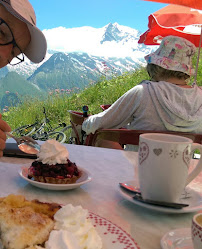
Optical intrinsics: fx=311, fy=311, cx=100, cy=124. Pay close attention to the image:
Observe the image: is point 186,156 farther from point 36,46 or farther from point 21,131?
point 21,131

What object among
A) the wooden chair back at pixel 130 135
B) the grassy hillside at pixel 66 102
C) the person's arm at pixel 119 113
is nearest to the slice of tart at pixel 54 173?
the wooden chair back at pixel 130 135

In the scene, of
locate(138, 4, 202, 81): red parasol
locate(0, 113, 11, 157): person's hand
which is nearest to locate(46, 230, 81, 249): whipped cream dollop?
locate(0, 113, 11, 157): person's hand

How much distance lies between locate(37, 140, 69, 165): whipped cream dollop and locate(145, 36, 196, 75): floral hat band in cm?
151

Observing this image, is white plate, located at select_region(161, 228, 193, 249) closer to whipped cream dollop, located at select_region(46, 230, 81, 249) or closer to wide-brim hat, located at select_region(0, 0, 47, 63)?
whipped cream dollop, located at select_region(46, 230, 81, 249)

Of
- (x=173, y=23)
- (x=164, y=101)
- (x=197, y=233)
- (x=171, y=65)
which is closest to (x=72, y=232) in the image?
(x=197, y=233)

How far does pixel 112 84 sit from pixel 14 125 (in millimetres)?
2929

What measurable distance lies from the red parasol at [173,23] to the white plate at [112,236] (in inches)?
161

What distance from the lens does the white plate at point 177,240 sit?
53 centimetres

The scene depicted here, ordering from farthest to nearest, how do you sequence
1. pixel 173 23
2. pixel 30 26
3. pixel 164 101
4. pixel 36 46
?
pixel 173 23 → pixel 164 101 → pixel 36 46 → pixel 30 26

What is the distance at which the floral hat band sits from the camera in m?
2.23

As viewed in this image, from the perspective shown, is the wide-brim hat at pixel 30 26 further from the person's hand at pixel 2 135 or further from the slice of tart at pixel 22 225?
the slice of tart at pixel 22 225

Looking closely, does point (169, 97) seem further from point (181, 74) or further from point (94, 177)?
point (94, 177)

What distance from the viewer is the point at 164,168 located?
709 mm

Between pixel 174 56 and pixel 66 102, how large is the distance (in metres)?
6.39
